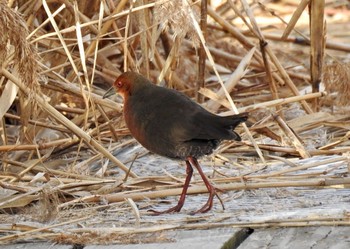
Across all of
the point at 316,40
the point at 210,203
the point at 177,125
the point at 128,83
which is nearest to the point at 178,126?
the point at 177,125

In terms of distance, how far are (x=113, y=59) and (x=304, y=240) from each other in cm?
283

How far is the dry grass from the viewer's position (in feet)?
9.98

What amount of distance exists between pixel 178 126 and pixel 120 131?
4.01 ft

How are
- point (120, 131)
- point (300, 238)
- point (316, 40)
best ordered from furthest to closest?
1. point (316, 40)
2. point (120, 131)
3. point (300, 238)

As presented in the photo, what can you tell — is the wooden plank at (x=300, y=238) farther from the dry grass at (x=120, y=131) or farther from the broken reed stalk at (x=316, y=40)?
the broken reed stalk at (x=316, y=40)

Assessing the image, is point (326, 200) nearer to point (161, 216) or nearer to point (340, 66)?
point (161, 216)

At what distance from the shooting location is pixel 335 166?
3.56 meters

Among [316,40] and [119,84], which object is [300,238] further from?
[316,40]

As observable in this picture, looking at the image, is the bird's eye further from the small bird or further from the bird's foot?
the bird's foot

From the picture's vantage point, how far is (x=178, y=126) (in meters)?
3.25

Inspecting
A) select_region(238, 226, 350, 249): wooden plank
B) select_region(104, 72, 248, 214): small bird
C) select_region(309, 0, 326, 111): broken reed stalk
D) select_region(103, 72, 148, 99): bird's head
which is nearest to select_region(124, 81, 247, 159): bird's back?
select_region(104, 72, 248, 214): small bird

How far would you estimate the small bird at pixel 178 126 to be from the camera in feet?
10.5

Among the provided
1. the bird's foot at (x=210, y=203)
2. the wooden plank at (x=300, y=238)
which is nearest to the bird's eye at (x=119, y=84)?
the bird's foot at (x=210, y=203)

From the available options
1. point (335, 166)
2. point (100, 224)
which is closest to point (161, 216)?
point (100, 224)
